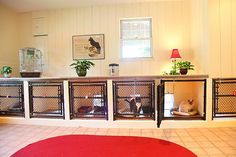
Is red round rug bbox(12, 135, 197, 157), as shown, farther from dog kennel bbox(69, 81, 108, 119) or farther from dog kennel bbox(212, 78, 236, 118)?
dog kennel bbox(212, 78, 236, 118)

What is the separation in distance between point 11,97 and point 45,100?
2.17 ft

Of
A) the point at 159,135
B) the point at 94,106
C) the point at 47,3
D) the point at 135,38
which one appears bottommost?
the point at 159,135

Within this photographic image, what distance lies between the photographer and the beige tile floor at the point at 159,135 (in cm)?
234

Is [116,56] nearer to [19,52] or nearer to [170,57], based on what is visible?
Result: [170,57]

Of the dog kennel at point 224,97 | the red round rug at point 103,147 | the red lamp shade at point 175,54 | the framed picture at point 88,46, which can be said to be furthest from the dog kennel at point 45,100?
the dog kennel at point 224,97

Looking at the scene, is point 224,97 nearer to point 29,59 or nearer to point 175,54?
point 175,54

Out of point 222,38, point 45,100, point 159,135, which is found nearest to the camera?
point 159,135

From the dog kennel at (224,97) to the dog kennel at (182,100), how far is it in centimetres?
19

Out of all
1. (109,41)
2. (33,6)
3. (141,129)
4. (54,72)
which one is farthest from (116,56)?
(33,6)

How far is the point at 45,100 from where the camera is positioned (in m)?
4.02

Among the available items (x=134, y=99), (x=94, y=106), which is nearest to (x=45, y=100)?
(x=94, y=106)

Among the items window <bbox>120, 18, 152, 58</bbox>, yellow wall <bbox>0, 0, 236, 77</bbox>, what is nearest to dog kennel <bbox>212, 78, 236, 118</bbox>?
yellow wall <bbox>0, 0, 236, 77</bbox>

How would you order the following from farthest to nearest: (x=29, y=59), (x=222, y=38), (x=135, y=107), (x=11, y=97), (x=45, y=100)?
1. (x=29, y=59)
2. (x=45, y=100)
3. (x=11, y=97)
4. (x=135, y=107)
5. (x=222, y=38)

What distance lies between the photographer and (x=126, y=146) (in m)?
2.44
